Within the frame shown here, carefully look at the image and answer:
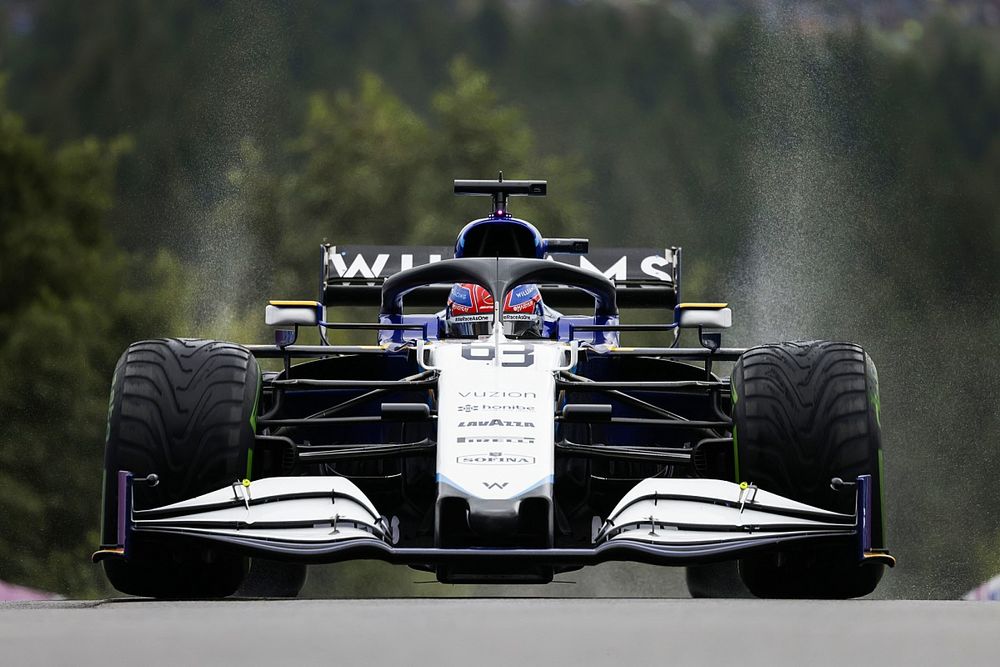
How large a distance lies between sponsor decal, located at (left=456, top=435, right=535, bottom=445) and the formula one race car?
0.4 inches

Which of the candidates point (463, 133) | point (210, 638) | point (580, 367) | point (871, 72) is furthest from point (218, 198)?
point (210, 638)

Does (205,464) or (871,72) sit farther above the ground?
(871,72)

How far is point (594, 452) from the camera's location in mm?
8266

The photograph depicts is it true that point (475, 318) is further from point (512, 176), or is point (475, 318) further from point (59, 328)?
point (512, 176)

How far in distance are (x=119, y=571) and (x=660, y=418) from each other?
270cm

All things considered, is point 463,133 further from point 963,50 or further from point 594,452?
point 594,452

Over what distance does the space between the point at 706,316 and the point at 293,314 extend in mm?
2215

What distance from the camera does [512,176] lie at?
160ft

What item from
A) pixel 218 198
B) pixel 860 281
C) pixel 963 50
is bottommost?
pixel 860 281

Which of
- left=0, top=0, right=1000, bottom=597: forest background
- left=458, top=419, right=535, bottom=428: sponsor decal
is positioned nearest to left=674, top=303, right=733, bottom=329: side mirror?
left=458, top=419, right=535, bottom=428: sponsor decal

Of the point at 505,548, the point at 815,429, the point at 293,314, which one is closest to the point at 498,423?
the point at 505,548

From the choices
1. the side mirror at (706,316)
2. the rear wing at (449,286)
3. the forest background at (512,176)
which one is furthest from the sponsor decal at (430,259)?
the forest background at (512,176)

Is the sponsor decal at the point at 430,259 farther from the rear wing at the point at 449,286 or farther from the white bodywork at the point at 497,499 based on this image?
the white bodywork at the point at 497,499

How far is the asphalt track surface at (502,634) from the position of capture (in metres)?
5.16
